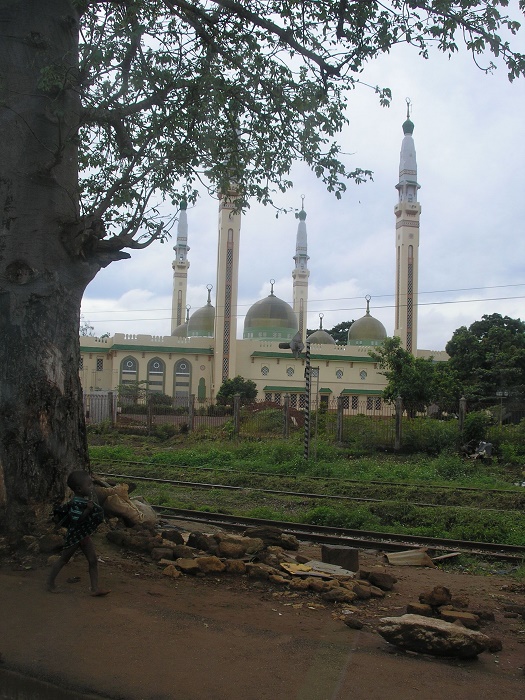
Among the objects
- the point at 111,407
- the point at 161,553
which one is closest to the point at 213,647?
the point at 161,553

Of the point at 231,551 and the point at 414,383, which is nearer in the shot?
the point at 231,551

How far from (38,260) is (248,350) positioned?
135ft

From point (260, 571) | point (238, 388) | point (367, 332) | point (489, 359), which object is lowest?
→ point (260, 571)

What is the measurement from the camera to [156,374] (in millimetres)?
47406

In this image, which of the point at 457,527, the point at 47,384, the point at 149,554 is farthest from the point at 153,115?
the point at 457,527

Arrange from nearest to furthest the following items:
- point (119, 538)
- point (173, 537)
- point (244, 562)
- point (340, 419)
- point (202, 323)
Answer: point (244, 562), point (119, 538), point (173, 537), point (340, 419), point (202, 323)

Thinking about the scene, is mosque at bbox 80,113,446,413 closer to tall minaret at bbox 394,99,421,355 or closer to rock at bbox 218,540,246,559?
tall minaret at bbox 394,99,421,355

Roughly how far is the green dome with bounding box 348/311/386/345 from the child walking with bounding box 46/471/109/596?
46366 mm

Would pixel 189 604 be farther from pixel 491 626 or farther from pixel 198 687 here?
pixel 491 626

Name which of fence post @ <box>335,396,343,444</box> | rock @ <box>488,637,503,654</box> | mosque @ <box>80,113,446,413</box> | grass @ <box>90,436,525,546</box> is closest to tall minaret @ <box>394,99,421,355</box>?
mosque @ <box>80,113,446,413</box>

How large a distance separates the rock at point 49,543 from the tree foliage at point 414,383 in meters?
24.6

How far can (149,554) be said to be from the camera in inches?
258

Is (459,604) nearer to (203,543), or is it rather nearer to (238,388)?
(203,543)

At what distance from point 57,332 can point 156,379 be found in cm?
4100
